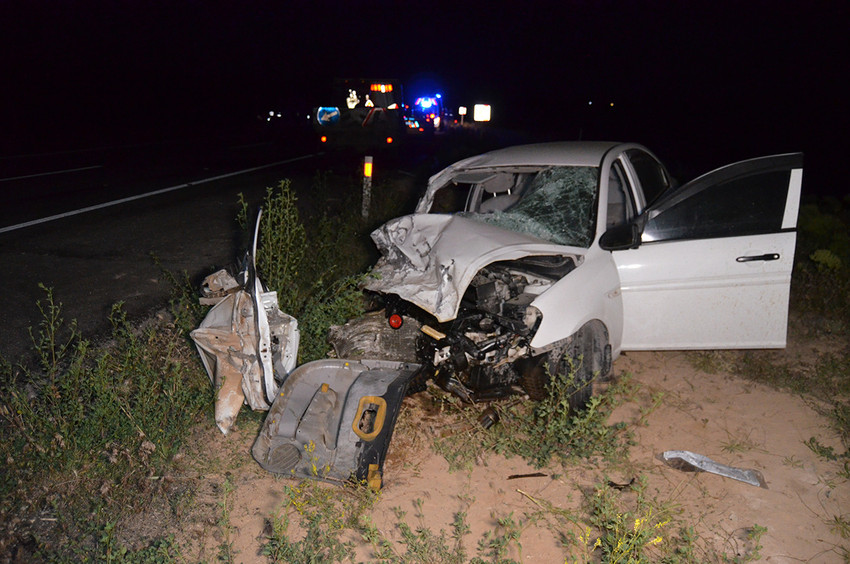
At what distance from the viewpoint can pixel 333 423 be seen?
12.3ft

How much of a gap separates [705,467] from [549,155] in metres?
2.64

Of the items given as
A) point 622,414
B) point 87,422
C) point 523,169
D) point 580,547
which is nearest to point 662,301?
point 622,414

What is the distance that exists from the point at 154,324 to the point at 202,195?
20.6 ft

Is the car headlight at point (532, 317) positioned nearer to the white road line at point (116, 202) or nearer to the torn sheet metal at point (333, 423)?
the torn sheet metal at point (333, 423)

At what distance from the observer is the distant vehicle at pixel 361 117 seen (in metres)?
17.2

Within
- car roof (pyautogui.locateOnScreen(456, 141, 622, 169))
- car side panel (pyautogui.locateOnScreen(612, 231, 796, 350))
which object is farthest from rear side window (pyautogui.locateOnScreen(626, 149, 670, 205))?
car side panel (pyautogui.locateOnScreen(612, 231, 796, 350))

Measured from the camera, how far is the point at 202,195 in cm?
1095

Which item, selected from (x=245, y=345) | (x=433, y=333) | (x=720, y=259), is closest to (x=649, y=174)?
(x=720, y=259)

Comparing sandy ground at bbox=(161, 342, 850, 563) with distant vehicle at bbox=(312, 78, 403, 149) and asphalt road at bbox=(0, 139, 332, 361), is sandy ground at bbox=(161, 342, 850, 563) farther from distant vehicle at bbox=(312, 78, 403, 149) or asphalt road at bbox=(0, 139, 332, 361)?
distant vehicle at bbox=(312, 78, 403, 149)

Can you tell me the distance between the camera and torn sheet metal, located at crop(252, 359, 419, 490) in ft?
11.5

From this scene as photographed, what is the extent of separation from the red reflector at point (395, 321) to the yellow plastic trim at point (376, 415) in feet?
2.36

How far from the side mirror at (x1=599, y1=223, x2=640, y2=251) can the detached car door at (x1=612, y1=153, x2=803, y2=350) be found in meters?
0.14

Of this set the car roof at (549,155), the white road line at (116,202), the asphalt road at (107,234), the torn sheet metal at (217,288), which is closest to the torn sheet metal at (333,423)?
the torn sheet metal at (217,288)

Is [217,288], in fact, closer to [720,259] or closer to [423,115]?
[720,259]
